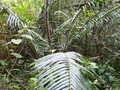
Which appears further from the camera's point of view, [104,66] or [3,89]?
[104,66]

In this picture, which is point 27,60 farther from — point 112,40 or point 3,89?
point 112,40

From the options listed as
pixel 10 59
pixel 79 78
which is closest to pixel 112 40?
pixel 10 59

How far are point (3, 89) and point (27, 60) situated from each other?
21.0 inches

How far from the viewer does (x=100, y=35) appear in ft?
7.20

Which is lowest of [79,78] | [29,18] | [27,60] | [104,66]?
[104,66]

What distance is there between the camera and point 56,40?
6.62 feet

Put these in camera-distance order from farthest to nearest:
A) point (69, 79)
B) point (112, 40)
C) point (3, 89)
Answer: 1. point (112, 40)
2. point (3, 89)
3. point (69, 79)

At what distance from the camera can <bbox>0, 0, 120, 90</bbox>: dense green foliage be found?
1371 mm

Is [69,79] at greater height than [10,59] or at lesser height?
greater

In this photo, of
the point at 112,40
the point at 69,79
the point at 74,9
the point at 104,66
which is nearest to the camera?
the point at 69,79

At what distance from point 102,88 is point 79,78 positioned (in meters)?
1.03

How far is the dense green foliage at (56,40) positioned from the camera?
4.50 feet

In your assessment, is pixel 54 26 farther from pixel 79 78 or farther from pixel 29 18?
pixel 79 78

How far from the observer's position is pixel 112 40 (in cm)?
217
